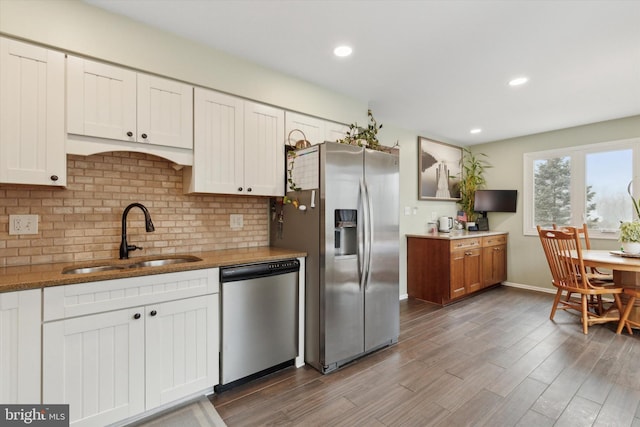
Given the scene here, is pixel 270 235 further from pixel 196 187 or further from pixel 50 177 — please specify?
pixel 50 177

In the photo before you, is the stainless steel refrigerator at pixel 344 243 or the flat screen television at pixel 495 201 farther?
the flat screen television at pixel 495 201

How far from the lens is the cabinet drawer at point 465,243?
4.04 meters

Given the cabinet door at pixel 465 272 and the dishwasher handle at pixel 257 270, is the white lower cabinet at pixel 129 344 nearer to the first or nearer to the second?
the dishwasher handle at pixel 257 270

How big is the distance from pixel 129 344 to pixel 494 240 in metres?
5.05

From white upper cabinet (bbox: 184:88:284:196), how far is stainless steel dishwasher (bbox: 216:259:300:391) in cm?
71

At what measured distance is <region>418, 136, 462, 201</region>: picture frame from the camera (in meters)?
4.77

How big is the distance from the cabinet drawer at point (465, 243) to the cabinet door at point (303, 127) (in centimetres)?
236

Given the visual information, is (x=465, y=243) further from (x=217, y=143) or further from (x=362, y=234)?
(x=217, y=143)

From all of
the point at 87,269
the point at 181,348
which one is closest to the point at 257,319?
the point at 181,348

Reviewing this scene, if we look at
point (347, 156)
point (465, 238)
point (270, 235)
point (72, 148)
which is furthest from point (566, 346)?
point (72, 148)

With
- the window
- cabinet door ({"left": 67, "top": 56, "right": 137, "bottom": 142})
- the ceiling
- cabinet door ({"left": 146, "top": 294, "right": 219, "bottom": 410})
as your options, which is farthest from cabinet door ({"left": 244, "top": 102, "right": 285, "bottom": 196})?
the window

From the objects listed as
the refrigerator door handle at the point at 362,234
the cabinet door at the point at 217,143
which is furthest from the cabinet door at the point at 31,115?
the refrigerator door handle at the point at 362,234

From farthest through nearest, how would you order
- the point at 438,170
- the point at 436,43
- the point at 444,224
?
the point at 438,170 < the point at 444,224 < the point at 436,43

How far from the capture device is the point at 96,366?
5.41 feet
